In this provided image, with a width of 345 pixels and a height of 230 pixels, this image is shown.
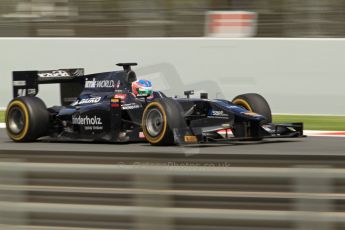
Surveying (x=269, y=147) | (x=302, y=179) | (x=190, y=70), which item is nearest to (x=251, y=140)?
(x=269, y=147)

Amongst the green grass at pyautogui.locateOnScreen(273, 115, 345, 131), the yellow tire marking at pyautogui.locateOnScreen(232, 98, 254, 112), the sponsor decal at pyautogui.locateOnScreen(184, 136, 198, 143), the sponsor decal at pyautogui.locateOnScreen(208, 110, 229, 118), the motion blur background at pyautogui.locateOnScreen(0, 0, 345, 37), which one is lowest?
the green grass at pyautogui.locateOnScreen(273, 115, 345, 131)

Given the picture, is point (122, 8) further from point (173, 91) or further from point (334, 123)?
point (334, 123)

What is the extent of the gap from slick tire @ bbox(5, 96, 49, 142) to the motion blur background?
13.3ft

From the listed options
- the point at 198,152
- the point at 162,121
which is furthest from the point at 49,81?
the point at 198,152

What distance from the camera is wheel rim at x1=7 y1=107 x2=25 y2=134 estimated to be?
11898 mm

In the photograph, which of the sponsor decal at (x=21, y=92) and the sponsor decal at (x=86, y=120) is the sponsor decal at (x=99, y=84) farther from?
the sponsor decal at (x=21, y=92)

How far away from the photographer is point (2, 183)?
4.65m

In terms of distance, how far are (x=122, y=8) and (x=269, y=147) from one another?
19.9 feet

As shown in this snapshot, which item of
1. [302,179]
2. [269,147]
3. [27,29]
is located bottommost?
[269,147]

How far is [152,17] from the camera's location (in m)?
15.3

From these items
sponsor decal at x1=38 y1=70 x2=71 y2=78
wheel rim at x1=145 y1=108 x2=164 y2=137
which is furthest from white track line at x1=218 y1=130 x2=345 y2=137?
sponsor decal at x1=38 y1=70 x2=71 y2=78

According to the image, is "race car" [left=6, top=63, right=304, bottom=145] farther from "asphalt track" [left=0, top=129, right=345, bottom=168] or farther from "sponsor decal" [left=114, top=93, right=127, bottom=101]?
"asphalt track" [left=0, top=129, right=345, bottom=168]

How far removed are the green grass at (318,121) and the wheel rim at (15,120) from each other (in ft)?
15.1

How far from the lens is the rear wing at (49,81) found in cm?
1238
